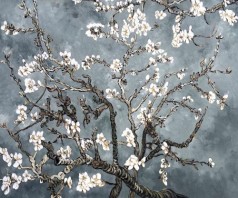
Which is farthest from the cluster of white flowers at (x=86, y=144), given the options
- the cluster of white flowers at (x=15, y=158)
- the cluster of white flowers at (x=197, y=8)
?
the cluster of white flowers at (x=197, y=8)

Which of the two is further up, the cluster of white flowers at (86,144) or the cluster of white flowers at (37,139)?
the cluster of white flowers at (86,144)

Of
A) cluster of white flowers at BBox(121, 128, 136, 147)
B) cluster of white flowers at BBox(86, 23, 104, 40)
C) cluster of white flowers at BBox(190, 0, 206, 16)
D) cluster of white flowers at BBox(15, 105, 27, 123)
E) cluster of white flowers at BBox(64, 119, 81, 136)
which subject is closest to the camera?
cluster of white flowers at BBox(64, 119, 81, 136)

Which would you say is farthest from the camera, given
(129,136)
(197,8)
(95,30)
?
(95,30)

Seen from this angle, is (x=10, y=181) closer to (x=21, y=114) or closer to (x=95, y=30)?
(x=21, y=114)

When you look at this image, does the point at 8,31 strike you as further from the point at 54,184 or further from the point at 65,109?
the point at 54,184

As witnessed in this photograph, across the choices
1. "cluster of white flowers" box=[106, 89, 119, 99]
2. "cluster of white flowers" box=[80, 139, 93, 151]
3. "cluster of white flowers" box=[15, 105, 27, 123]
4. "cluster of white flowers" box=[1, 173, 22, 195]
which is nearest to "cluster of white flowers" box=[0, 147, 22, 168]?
"cluster of white flowers" box=[1, 173, 22, 195]

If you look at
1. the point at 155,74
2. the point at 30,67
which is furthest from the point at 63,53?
the point at 155,74

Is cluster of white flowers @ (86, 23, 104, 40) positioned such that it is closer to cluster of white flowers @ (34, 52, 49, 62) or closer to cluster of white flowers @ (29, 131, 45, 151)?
cluster of white flowers @ (34, 52, 49, 62)

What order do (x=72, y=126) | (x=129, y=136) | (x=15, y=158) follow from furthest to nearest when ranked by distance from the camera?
(x=129, y=136) < (x=15, y=158) < (x=72, y=126)

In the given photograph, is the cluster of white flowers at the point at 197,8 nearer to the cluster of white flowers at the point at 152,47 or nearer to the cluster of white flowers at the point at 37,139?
the cluster of white flowers at the point at 152,47

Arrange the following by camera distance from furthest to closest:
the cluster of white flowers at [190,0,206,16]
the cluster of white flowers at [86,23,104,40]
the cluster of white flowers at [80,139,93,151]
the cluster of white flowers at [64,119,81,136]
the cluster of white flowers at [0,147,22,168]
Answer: the cluster of white flowers at [86,23,104,40]
the cluster of white flowers at [80,139,93,151]
the cluster of white flowers at [190,0,206,16]
the cluster of white flowers at [0,147,22,168]
the cluster of white flowers at [64,119,81,136]

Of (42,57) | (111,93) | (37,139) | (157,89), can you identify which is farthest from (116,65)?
(37,139)
